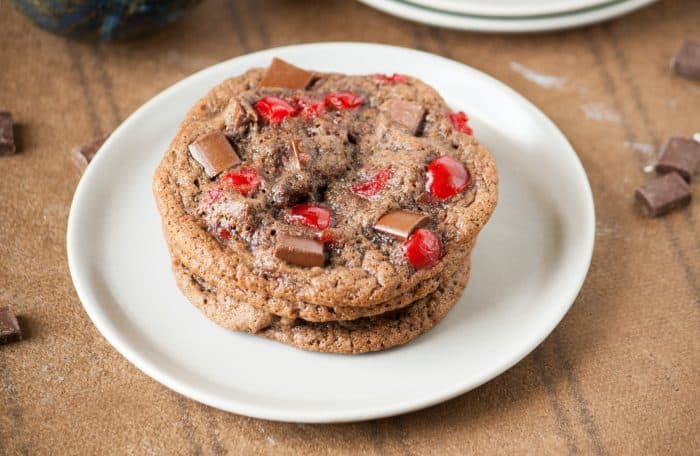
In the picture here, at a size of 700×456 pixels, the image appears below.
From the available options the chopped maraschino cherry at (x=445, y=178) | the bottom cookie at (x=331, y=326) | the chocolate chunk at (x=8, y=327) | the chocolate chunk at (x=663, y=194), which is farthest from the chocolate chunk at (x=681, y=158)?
the chocolate chunk at (x=8, y=327)

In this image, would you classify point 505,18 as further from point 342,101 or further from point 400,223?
point 400,223

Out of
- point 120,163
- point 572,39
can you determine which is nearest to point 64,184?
point 120,163

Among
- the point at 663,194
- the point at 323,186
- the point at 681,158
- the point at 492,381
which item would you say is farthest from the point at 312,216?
the point at 681,158

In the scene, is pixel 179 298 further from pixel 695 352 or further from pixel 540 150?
pixel 695 352

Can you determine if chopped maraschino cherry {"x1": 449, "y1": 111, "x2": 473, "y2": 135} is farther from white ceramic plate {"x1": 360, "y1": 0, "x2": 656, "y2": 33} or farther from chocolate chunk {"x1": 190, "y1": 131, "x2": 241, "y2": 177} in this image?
white ceramic plate {"x1": 360, "y1": 0, "x2": 656, "y2": 33}

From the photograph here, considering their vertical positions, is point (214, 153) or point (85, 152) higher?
point (214, 153)

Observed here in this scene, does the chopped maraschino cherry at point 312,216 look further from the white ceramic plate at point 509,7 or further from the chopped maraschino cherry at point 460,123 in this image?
the white ceramic plate at point 509,7

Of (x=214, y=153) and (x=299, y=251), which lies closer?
(x=299, y=251)
